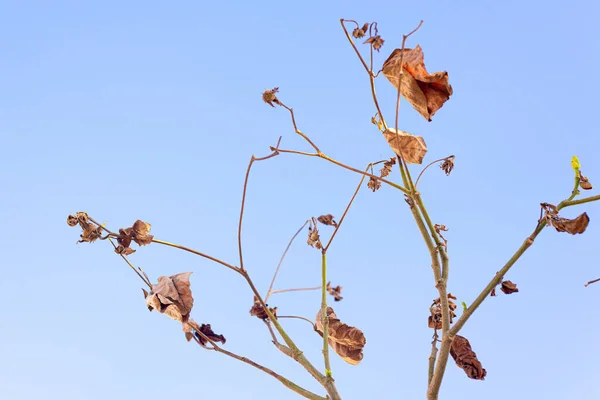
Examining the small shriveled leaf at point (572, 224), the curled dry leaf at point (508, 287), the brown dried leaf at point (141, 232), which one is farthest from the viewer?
the brown dried leaf at point (141, 232)

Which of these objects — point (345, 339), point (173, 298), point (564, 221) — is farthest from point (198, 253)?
point (564, 221)

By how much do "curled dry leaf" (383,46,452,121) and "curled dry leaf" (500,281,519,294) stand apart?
0.36 metres

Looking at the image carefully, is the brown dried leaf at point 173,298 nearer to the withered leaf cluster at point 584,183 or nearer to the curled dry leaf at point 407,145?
the curled dry leaf at point 407,145

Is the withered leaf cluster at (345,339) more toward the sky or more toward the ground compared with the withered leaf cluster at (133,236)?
more toward the ground

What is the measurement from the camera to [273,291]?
4.36ft

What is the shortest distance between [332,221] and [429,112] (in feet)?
1.04

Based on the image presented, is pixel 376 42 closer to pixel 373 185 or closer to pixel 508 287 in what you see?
pixel 373 185

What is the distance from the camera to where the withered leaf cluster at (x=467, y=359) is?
1248 millimetres

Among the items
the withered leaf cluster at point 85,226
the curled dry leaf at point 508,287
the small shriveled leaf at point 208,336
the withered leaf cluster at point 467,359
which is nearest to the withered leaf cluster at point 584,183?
the curled dry leaf at point 508,287

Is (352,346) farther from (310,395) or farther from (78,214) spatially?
(78,214)

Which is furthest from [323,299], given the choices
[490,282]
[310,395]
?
[490,282]

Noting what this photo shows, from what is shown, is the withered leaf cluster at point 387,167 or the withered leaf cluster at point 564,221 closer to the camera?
the withered leaf cluster at point 564,221

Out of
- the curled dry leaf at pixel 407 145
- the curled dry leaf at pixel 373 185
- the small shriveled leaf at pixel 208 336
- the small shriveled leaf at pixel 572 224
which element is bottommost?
the small shriveled leaf at pixel 208 336

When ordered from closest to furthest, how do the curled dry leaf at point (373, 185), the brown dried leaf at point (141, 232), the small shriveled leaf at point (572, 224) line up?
the small shriveled leaf at point (572, 224) < the brown dried leaf at point (141, 232) < the curled dry leaf at point (373, 185)
